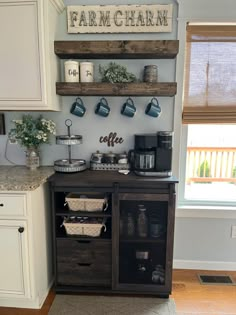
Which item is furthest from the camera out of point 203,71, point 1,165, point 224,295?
point 1,165

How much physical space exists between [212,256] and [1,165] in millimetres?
2078

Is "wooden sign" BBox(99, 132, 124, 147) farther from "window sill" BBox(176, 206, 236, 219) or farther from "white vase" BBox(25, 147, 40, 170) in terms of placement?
"window sill" BBox(176, 206, 236, 219)

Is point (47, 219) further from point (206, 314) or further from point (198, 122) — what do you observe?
point (198, 122)

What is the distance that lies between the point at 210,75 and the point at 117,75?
0.79 meters

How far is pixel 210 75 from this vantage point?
2016 millimetres

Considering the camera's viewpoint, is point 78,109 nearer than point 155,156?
No

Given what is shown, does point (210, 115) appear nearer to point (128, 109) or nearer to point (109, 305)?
point (128, 109)

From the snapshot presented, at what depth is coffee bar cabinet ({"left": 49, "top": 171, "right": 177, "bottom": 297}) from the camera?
1.73 m

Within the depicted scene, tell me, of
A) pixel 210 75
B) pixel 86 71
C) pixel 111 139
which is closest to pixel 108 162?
pixel 111 139

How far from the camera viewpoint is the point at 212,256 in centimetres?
220

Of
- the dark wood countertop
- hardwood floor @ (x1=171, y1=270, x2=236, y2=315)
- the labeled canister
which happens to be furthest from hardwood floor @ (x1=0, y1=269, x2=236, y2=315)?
the labeled canister

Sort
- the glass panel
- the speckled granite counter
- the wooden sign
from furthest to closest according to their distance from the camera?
the wooden sign, the glass panel, the speckled granite counter

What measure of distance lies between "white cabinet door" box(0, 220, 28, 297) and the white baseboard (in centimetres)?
133

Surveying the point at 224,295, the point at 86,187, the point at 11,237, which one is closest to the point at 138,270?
the point at 224,295
